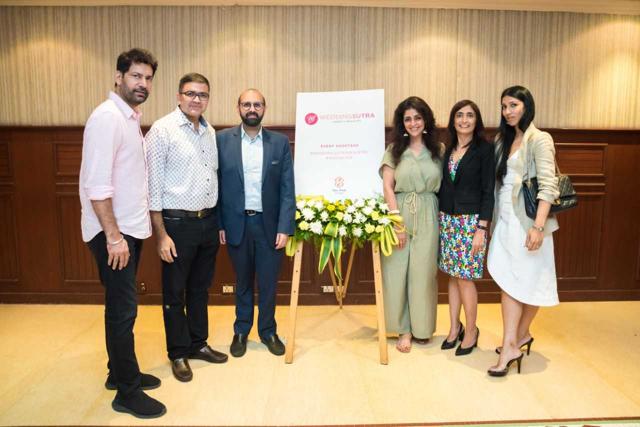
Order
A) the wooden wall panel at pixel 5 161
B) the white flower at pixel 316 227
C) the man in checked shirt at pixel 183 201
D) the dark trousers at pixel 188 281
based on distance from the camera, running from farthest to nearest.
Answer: the wooden wall panel at pixel 5 161
the white flower at pixel 316 227
the dark trousers at pixel 188 281
the man in checked shirt at pixel 183 201

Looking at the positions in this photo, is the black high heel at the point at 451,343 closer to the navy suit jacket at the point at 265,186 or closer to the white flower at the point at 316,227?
the white flower at the point at 316,227

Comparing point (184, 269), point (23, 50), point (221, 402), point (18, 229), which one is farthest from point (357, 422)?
point (23, 50)

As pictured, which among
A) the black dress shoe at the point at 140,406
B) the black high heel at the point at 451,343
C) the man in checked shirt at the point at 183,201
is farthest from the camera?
the black high heel at the point at 451,343

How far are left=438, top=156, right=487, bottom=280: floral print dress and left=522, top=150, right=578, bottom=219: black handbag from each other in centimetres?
39

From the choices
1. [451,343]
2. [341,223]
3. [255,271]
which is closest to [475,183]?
[341,223]

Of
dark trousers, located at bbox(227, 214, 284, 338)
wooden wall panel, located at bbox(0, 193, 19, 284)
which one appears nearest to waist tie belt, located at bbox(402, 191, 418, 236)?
dark trousers, located at bbox(227, 214, 284, 338)

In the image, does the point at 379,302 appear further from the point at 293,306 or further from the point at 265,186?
the point at 265,186

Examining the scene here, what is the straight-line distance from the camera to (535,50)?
4516mm

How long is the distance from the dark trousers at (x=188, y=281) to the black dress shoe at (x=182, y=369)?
0.11 ft

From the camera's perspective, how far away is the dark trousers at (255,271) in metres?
3.43

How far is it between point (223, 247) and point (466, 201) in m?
2.28

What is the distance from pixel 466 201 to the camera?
3.35 meters

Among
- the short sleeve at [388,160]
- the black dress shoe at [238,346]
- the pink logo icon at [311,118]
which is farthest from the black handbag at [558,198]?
the black dress shoe at [238,346]

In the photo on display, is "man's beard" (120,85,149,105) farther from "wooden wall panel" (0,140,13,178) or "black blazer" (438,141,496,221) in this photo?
"wooden wall panel" (0,140,13,178)
